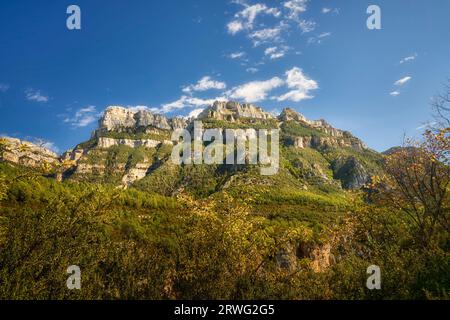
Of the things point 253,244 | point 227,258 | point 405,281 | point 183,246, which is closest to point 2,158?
point 183,246

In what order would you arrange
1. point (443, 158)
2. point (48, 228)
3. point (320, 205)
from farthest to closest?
point (320, 205) < point (443, 158) < point (48, 228)

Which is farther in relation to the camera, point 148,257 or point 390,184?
point 390,184

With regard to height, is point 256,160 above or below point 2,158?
above

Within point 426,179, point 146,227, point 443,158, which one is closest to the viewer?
point 443,158

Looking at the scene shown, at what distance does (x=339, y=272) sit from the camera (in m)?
13.2

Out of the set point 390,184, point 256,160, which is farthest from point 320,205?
point 390,184

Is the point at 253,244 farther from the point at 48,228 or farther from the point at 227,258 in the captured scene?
the point at 48,228

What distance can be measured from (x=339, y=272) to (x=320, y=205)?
450ft

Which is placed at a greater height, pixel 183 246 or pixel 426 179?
pixel 426 179

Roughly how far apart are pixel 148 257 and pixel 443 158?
1486 cm

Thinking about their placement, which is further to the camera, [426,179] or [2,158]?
[426,179]

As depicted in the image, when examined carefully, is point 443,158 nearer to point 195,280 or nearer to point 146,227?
point 195,280

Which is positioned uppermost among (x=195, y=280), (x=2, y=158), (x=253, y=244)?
(x=2, y=158)

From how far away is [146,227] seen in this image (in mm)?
63406
